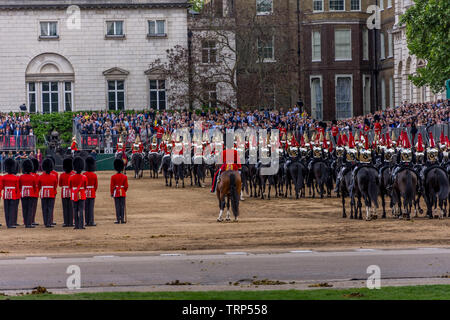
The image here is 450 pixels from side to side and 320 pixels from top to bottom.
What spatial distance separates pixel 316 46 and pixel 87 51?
17385 millimetres

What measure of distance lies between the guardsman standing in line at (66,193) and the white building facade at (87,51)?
46324 millimetres

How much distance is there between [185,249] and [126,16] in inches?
2159

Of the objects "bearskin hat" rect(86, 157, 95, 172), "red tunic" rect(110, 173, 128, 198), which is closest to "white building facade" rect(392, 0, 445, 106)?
"red tunic" rect(110, 173, 128, 198)

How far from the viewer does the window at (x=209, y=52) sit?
70500 millimetres

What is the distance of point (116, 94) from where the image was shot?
246 ft


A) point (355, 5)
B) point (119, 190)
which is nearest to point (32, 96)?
point (355, 5)

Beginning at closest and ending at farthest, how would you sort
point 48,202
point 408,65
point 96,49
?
point 48,202 → point 408,65 → point 96,49

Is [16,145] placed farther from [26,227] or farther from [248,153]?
[26,227]

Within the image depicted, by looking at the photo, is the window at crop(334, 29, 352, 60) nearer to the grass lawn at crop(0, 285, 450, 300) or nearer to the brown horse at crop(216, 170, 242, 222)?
the brown horse at crop(216, 170, 242, 222)

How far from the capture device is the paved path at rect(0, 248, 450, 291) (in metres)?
→ 16.5

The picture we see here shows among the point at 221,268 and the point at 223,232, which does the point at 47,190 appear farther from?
the point at 221,268

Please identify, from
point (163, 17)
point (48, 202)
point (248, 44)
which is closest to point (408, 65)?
point (248, 44)

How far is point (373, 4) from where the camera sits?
247 ft

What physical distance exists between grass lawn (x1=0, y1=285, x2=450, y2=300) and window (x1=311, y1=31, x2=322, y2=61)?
203 feet
